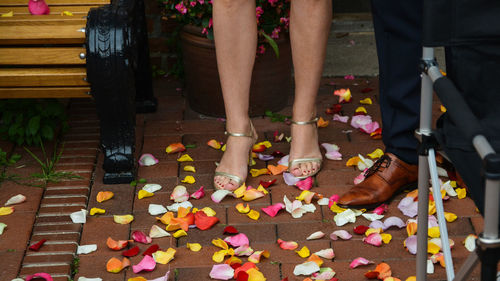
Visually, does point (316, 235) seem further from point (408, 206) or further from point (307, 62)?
point (307, 62)

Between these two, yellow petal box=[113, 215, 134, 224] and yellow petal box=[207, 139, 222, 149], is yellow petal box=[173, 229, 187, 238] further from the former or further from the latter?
yellow petal box=[207, 139, 222, 149]

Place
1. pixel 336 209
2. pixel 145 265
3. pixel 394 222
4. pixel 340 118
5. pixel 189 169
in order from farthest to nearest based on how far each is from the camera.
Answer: pixel 340 118 → pixel 189 169 → pixel 336 209 → pixel 394 222 → pixel 145 265

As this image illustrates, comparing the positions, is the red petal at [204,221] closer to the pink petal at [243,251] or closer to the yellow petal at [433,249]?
the pink petal at [243,251]

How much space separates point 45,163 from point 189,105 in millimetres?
A: 843

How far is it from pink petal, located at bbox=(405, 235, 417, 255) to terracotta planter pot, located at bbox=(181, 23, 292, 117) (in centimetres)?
127

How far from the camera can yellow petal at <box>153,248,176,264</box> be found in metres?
2.30

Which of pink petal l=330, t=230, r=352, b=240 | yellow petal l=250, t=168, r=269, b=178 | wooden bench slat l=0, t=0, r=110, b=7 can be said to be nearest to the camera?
pink petal l=330, t=230, r=352, b=240

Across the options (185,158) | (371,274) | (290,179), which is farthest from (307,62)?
(371,274)

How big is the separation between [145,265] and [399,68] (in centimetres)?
115

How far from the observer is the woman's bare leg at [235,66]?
2580mm

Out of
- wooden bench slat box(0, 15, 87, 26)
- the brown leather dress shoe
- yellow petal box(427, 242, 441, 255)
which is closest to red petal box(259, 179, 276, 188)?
the brown leather dress shoe

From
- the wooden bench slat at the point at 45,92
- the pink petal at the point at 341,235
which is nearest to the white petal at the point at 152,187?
the wooden bench slat at the point at 45,92

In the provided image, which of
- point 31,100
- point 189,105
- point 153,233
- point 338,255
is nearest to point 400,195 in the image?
point 338,255

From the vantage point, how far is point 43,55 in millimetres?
2729
